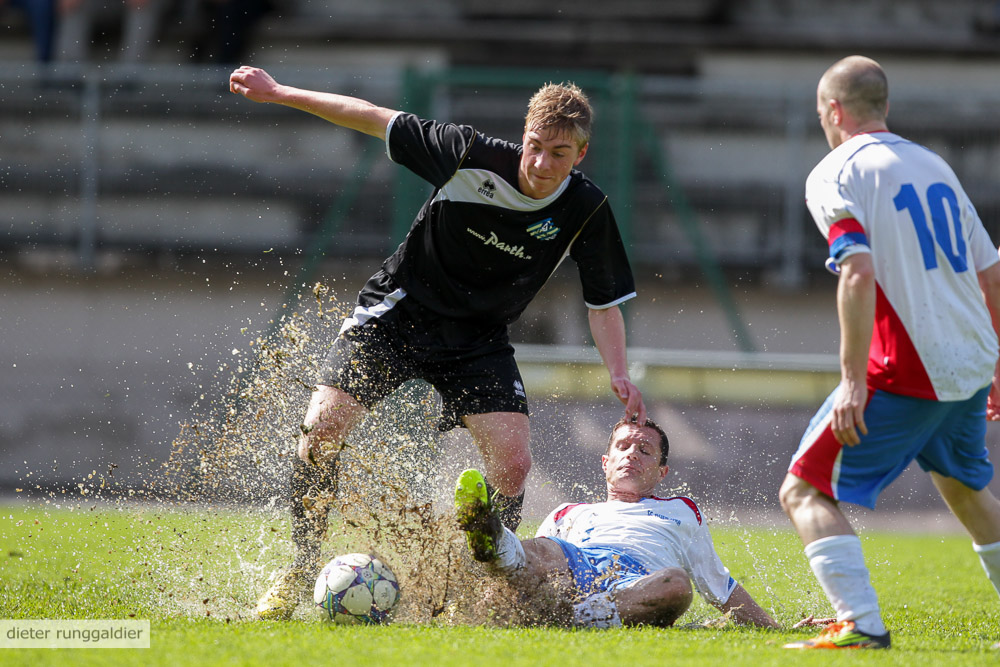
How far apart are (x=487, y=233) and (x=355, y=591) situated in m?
1.70

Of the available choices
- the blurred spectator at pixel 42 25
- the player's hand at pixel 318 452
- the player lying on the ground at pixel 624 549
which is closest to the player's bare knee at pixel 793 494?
the player lying on the ground at pixel 624 549

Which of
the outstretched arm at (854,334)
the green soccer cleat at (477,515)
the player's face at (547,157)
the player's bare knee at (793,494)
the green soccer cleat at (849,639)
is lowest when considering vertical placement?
the green soccer cleat at (849,639)

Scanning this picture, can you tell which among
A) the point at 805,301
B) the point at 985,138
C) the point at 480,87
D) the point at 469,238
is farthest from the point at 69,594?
the point at 985,138

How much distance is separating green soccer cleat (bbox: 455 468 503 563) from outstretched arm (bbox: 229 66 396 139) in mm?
1730

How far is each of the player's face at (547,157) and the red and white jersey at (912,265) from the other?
121cm

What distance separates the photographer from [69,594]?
5125 mm

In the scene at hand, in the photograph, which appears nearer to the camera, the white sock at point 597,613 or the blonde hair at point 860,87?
the blonde hair at point 860,87

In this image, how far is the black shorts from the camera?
5211 millimetres

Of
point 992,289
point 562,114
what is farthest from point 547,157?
point 992,289

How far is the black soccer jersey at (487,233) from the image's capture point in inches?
200

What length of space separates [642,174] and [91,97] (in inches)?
222

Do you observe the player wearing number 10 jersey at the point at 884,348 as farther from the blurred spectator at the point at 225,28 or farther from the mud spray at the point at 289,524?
the blurred spectator at the point at 225,28

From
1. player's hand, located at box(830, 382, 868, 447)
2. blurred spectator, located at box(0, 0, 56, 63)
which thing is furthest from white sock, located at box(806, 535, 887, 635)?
blurred spectator, located at box(0, 0, 56, 63)

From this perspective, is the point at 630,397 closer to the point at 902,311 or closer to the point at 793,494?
the point at 793,494
